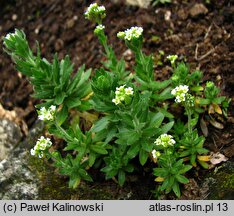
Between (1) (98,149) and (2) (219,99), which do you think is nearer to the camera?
(1) (98,149)

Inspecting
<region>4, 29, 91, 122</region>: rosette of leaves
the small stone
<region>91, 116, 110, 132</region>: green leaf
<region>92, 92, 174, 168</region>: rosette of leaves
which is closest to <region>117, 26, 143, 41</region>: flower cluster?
<region>92, 92, 174, 168</region>: rosette of leaves

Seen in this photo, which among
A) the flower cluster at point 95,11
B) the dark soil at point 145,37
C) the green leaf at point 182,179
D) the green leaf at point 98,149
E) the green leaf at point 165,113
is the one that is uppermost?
the dark soil at point 145,37

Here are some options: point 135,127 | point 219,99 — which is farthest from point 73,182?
point 219,99

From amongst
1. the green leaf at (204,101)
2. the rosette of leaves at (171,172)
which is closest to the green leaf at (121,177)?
the rosette of leaves at (171,172)

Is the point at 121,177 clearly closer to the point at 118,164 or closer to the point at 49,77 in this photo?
the point at 118,164

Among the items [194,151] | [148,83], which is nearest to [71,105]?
[148,83]

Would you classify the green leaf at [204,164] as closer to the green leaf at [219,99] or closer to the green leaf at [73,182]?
the green leaf at [219,99]

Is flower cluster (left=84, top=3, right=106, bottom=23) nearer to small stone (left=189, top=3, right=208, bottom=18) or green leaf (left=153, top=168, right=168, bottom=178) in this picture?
green leaf (left=153, top=168, right=168, bottom=178)
